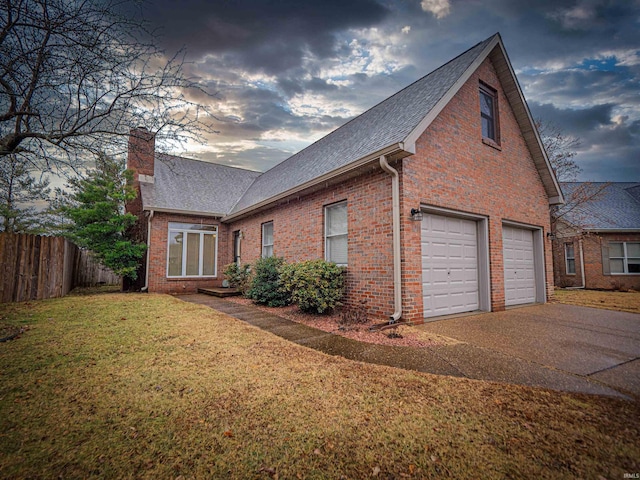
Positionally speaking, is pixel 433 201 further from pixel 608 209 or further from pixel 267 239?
pixel 608 209

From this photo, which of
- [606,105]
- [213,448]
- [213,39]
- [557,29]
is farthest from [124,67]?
[606,105]

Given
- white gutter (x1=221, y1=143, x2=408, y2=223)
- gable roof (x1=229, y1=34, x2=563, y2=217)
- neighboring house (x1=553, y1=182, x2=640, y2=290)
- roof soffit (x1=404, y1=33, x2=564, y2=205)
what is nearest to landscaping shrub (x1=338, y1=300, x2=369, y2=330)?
white gutter (x1=221, y1=143, x2=408, y2=223)

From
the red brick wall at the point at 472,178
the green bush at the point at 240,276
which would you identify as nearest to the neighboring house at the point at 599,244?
the red brick wall at the point at 472,178

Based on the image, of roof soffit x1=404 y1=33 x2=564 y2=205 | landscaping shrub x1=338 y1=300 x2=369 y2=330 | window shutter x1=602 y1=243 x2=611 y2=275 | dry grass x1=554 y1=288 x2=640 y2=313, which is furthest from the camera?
window shutter x1=602 y1=243 x2=611 y2=275

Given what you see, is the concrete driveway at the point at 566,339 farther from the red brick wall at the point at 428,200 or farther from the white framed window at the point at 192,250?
the white framed window at the point at 192,250

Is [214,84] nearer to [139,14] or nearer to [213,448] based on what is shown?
[139,14]

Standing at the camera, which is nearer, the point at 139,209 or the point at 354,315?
the point at 354,315

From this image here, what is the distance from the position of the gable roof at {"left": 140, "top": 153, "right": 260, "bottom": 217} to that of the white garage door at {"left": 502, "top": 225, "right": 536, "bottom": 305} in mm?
11255

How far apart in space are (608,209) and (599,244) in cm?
307

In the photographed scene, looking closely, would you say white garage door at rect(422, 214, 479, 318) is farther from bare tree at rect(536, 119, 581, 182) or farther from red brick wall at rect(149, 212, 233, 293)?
bare tree at rect(536, 119, 581, 182)

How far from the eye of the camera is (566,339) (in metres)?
4.80

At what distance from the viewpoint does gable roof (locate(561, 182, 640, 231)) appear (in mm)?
15031

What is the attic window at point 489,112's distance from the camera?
8.33m

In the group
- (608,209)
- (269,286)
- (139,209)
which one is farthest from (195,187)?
(608,209)
